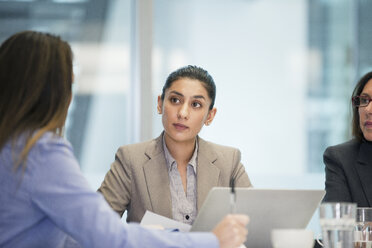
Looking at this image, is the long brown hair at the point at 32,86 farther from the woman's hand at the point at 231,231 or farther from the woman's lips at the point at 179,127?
the woman's lips at the point at 179,127

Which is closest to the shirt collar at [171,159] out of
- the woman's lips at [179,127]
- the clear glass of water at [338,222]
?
the woman's lips at [179,127]

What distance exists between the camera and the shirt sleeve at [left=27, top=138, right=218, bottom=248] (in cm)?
131

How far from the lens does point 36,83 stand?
1400 millimetres

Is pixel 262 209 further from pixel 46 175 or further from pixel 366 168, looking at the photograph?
pixel 366 168

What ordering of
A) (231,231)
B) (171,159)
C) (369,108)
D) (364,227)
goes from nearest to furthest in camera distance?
(231,231)
(364,227)
(171,159)
(369,108)

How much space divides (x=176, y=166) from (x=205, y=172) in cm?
14

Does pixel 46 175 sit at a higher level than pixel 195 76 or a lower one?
lower

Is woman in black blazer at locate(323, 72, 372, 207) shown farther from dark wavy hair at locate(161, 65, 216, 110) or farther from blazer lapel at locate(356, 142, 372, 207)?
dark wavy hair at locate(161, 65, 216, 110)

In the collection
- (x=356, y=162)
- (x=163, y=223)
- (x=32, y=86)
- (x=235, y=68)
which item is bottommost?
(x=163, y=223)

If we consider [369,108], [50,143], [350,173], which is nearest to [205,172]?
[350,173]

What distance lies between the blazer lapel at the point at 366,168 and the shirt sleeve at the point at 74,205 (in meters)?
1.38

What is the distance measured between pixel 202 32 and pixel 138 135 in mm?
1009

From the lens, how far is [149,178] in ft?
7.45

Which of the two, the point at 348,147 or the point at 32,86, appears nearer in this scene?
the point at 32,86
